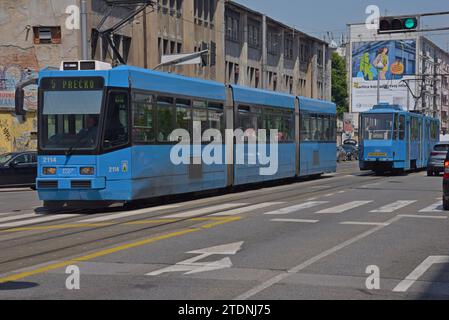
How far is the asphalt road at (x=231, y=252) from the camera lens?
8.38 m

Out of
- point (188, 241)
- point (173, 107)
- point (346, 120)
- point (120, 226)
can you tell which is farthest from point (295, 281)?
point (346, 120)

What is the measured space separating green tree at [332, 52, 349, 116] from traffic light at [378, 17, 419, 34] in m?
89.1

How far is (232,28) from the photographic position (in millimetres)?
55688

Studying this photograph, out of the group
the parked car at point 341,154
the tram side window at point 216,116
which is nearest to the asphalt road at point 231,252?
the tram side window at point 216,116

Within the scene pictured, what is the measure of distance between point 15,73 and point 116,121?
71.8ft

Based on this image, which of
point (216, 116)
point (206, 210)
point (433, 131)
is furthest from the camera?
point (433, 131)

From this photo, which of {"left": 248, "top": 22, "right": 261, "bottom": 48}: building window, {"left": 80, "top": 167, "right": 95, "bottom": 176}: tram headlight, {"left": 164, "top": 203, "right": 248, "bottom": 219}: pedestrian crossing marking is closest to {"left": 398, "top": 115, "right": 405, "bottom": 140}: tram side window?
{"left": 164, "top": 203, "right": 248, "bottom": 219}: pedestrian crossing marking

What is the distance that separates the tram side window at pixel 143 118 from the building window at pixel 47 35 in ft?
67.7

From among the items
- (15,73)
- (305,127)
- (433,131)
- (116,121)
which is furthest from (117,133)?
(433,131)

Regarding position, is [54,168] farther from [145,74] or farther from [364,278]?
[364,278]

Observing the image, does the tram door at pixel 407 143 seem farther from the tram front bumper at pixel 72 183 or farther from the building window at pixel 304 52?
the building window at pixel 304 52

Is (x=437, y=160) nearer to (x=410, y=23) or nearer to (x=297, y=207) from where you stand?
(x=410, y=23)

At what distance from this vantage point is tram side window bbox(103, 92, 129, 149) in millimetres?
16844
